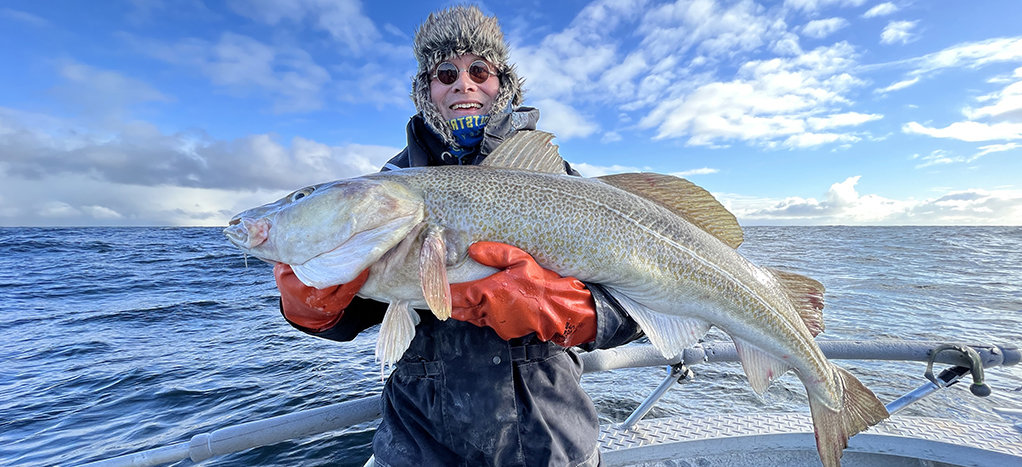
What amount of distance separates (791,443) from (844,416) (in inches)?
54.3

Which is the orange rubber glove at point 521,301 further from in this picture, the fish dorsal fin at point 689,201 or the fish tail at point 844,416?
the fish tail at point 844,416

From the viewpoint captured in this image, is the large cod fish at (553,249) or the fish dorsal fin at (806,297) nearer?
the large cod fish at (553,249)

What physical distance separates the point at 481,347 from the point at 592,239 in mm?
728

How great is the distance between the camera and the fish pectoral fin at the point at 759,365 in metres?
2.46

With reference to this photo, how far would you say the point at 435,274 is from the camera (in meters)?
1.98

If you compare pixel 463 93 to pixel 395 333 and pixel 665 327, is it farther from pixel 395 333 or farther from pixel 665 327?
pixel 665 327

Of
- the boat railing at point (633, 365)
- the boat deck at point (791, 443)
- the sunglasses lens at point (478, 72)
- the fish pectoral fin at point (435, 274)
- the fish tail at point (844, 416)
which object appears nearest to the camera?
the fish pectoral fin at point (435, 274)

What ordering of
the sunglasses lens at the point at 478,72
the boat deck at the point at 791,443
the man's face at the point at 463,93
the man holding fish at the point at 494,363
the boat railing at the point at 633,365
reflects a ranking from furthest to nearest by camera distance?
the boat deck at the point at 791,443, the sunglasses lens at the point at 478,72, the man's face at the point at 463,93, the boat railing at the point at 633,365, the man holding fish at the point at 494,363

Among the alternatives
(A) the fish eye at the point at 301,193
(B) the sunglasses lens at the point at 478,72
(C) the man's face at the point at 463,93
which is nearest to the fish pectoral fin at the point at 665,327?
(C) the man's face at the point at 463,93

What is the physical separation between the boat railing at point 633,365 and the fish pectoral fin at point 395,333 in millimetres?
960

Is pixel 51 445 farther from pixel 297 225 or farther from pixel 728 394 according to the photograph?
pixel 728 394

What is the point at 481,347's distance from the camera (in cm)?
213

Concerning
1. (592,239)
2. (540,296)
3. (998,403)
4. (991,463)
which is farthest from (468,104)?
(998,403)

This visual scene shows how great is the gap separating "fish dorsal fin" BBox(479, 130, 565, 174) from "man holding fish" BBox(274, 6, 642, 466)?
55 centimetres
